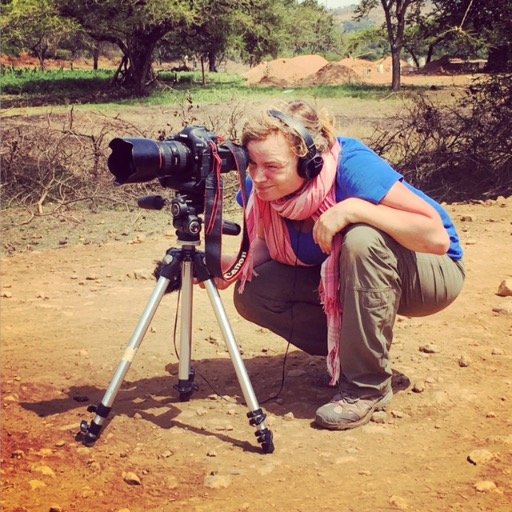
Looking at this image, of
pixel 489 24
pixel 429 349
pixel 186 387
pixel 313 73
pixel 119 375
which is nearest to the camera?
pixel 119 375

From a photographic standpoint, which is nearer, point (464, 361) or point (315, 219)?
point (315, 219)

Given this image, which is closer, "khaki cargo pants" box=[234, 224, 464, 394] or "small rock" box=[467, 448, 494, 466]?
"small rock" box=[467, 448, 494, 466]

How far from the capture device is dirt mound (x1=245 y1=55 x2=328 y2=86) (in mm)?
37662

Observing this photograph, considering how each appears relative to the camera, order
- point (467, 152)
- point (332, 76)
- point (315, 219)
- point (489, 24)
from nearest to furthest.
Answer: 1. point (315, 219)
2. point (467, 152)
3. point (489, 24)
4. point (332, 76)

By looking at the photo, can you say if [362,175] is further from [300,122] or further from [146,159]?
[146,159]

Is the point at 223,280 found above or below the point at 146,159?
below

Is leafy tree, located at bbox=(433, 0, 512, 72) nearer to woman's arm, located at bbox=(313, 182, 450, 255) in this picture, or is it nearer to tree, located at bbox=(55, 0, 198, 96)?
woman's arm, located at bbox=(313, 182, 450, 255)

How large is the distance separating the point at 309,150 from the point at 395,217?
360mm

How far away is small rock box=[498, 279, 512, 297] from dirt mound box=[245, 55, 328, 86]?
109 ft

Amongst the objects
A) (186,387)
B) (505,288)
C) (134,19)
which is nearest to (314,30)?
(134,19)

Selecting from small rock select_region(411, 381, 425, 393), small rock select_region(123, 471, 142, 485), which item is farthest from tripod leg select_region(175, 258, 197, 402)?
small rock select_region(411, 381, 425, 393)

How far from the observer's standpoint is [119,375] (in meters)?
2.61

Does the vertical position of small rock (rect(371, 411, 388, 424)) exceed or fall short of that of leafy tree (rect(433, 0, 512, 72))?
it falls short

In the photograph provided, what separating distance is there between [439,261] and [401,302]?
7.9 inches
